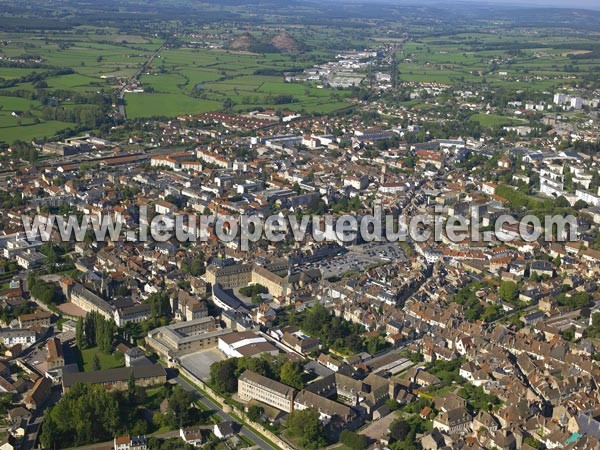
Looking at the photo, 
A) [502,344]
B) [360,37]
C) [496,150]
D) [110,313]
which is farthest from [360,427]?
[360,37]

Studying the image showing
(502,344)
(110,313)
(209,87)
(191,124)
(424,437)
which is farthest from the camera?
(209,87)

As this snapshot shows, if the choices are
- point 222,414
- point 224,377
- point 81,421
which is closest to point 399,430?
point 222,414

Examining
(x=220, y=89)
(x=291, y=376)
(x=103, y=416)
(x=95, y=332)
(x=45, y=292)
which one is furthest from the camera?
(x=220, y=89)

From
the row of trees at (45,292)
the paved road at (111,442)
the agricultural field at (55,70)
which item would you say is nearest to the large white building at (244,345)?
the paved road at (111,442)

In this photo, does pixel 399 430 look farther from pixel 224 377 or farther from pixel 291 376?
pixel 224 377

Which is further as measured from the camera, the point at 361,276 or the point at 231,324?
the point at 361,276

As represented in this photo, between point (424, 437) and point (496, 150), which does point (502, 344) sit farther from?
point (496, 150)
